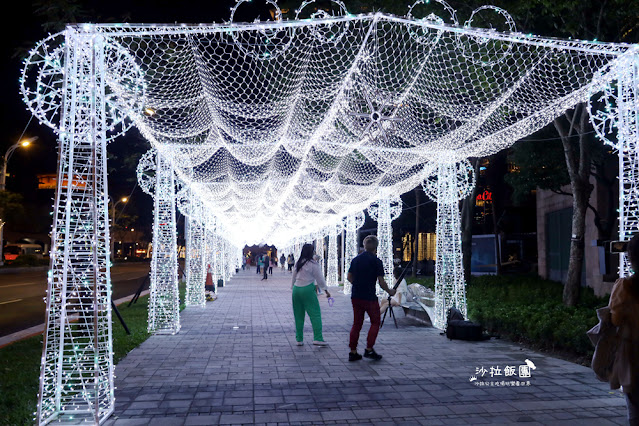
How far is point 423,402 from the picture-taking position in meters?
4.84

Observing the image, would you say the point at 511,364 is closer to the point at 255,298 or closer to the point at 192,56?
the point at 192,56

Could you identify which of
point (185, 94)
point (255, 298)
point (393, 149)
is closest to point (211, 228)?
→ point (255, 298)

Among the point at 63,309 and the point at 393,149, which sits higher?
the point at 393,149

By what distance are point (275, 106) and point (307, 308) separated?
3038 millimetres

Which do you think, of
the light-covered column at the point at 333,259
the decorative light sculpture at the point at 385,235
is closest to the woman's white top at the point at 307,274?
the decorative light sculpture at the point at 385,235

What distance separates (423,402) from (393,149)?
4.84 meters

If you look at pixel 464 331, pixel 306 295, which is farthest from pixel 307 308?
pixel 464 331

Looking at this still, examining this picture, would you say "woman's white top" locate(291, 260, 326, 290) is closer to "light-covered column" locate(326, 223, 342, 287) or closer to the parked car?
"light-covered column" locate(326, 223, 342, 287)

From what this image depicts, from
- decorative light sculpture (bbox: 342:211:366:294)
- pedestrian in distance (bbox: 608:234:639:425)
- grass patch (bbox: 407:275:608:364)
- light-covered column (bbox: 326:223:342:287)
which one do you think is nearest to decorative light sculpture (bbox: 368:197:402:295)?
decorative light sculpture (bbox: 342:211:366:294)

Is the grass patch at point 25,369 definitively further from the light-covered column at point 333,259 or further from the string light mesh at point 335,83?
the light-covered column at point 333,259

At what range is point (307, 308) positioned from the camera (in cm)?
801

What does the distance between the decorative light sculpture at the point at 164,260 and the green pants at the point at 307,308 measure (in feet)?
8.28

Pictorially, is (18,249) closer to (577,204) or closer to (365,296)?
(365,296)

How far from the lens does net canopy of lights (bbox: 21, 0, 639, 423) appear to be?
174 inches
